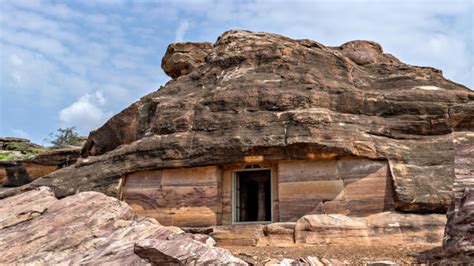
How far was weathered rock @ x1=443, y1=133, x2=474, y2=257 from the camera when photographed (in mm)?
9664

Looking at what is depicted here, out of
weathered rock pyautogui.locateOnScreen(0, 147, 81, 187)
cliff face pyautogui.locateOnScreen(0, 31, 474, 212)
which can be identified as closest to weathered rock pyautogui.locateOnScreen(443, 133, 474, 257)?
cliff face pyautogui.locateOnScreen(0, 31, 474, 212)

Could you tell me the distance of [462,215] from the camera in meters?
9.99

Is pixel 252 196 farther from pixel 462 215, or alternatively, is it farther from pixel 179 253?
pixel 462 215

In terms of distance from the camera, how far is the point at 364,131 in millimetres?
14945

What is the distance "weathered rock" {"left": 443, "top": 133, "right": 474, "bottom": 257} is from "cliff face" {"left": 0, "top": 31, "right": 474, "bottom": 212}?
2509 millimetres

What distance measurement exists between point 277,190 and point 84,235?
18.6ft

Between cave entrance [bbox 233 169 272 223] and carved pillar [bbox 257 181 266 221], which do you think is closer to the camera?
cave entrance [bbox 233 169 272 223]

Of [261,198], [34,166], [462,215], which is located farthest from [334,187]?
[34,166]

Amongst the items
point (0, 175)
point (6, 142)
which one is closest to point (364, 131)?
point (0, 175)

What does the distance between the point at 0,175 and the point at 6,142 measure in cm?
1328

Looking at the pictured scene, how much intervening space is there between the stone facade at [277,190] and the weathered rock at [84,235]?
271cm

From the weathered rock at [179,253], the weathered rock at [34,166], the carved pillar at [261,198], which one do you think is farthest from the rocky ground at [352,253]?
the weathered rock at [34,166]

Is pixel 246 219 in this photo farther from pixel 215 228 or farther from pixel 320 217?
pixel 320 217

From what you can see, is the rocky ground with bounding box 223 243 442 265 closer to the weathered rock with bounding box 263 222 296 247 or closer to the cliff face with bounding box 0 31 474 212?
the weathered rock with bounding box 263 222 296 247
